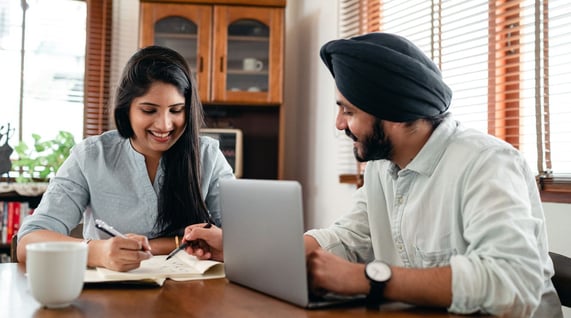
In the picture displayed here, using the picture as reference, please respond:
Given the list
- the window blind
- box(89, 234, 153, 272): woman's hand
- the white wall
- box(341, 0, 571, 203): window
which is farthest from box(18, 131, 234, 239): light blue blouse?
the window blind

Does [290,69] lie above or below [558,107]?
above

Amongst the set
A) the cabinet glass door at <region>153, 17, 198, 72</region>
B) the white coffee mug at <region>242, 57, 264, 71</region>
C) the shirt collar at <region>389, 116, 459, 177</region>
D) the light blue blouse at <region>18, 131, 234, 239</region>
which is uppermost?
the cabinet glass door at <region>153, 17, 198, 72</region>

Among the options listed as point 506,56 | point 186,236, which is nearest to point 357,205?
point 186,236

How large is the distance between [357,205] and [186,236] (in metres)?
0.42

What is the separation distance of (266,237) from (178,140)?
2.55 ft

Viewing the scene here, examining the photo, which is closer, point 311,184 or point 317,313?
point 317,313

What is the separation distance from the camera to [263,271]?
1049mm

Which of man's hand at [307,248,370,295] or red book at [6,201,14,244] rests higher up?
man's hand at [307,248,370,295]

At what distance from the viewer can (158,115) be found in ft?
5.36

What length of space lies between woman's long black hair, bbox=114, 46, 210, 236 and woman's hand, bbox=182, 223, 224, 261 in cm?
28

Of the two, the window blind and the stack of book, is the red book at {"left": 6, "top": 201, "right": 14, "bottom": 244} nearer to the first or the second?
the stack of book

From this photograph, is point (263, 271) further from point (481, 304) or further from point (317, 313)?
point (481, 304)

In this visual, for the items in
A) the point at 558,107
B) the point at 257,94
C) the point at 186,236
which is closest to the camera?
the point at 186,236

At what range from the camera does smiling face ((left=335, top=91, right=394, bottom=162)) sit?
4.03 ft
